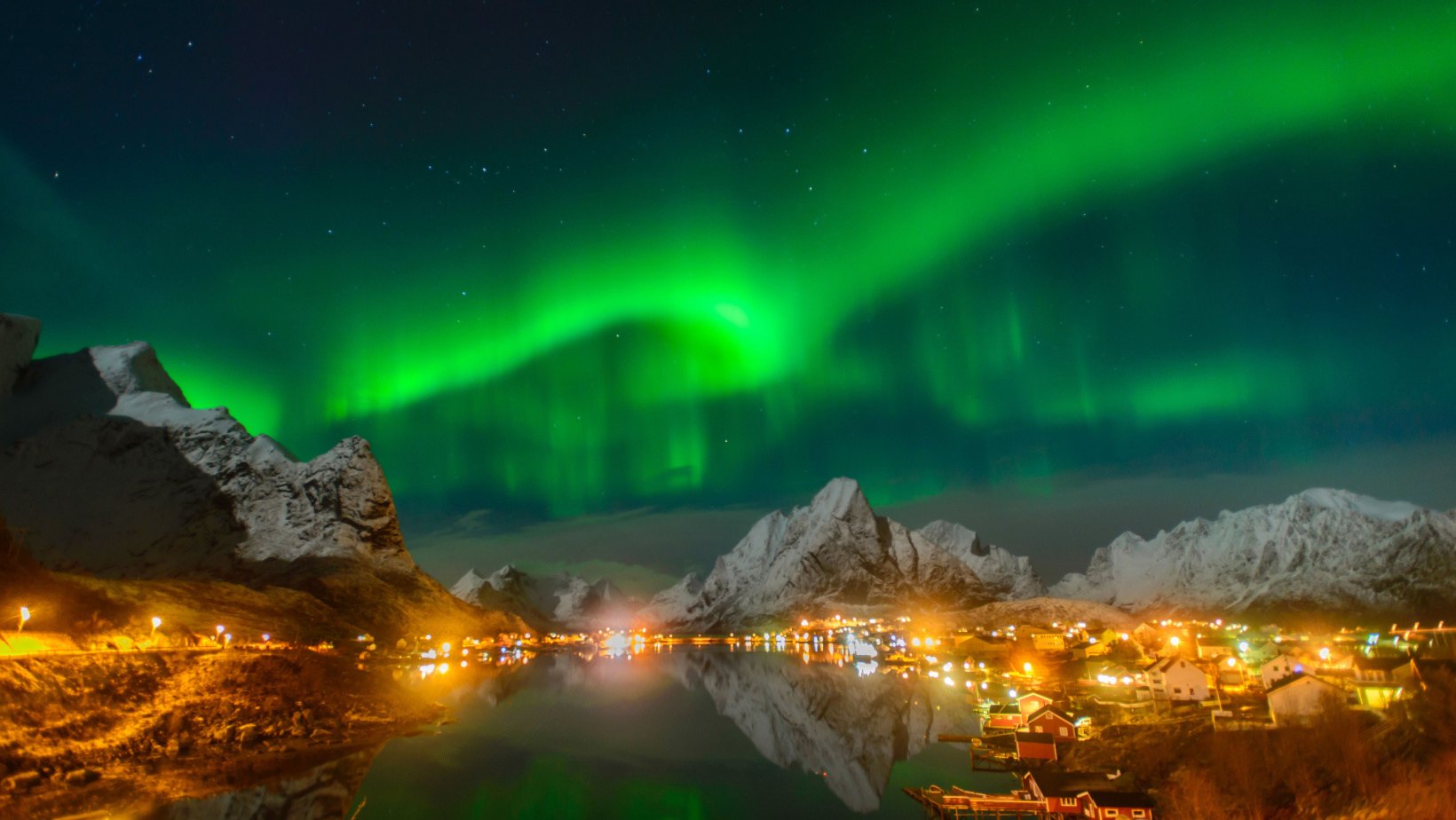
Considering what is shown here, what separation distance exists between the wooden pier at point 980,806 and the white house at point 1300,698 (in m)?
20.2

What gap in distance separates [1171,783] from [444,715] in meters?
65.6

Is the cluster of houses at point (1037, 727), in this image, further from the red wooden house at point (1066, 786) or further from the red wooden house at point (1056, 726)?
the red wooden house at point (1066, 786)

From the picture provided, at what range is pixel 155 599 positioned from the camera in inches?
4035

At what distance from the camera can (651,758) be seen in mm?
61188

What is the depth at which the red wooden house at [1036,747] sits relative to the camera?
5253 cm

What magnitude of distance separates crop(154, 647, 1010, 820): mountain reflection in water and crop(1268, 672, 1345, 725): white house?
19121 millimetres

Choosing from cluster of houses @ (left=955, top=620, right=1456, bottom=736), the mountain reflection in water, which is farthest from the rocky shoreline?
cluster of houses @ (left=955, top=620, right=1456, bottom=736)

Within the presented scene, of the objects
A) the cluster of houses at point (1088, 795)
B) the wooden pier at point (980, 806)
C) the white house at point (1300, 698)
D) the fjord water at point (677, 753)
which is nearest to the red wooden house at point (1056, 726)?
the fjord water at point (677, 753)

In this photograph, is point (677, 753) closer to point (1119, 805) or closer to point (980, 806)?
point (980, 806)

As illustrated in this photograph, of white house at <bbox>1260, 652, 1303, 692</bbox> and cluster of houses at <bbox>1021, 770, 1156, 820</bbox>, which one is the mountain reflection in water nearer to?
cluster of houses at <bbox>1021, 770, 1156, 820</bbox>

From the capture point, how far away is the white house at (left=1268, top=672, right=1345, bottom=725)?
4569 centimetres

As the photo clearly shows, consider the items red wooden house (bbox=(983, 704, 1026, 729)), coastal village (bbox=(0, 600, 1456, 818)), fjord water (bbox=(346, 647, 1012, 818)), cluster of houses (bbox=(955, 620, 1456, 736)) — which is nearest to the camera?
coastal village (bbox=(0, 600, 1456, 818))

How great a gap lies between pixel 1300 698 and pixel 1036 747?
676 inches

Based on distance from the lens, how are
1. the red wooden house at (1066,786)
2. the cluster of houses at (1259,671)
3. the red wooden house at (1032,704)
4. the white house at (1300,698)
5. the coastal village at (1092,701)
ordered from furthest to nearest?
1. the red wooden house at (1032,704)
2. the cluster of houses at (1259,671)
3. the white house at (1300,698)
4. the coastal village at (1092,701)
5. the red wooden house at (1066,786)
